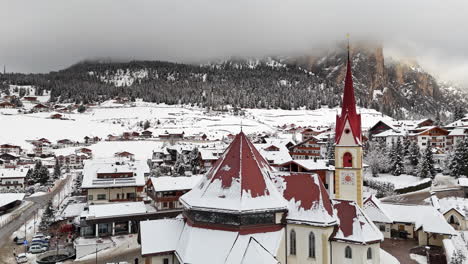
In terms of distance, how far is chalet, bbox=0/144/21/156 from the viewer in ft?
294

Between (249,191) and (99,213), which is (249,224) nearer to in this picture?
(249,191)

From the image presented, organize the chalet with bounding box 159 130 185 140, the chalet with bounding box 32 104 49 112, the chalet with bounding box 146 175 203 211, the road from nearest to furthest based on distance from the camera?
the road → the chalet with bounding box 146 175 203 211 → the chalet with bounding box 159 130 185 140 → the chalet with bounding box 32 104 49 112

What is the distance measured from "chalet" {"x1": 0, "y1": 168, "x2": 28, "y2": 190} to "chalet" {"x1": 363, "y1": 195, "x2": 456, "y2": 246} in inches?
2379

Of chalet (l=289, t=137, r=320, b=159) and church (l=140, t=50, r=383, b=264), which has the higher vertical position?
chalet (l=289, t=137, r=320, b=159)

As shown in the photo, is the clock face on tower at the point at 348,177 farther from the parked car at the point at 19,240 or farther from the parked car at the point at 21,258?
the parked car at the point at 19,240

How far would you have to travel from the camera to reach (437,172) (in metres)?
50.2

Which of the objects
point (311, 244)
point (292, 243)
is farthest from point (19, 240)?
point (311, 244)

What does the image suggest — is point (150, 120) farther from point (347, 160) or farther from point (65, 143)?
point (347, 160)

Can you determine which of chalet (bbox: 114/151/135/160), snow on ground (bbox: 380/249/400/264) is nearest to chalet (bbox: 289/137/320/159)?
chalet (bbox: 114/151/135/160)

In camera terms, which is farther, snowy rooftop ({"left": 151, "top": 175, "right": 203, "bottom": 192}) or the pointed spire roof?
snowy rooftop ({"left": 151, "top": 175, "right": 203, "bottom": 192})

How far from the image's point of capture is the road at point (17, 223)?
3227 cm

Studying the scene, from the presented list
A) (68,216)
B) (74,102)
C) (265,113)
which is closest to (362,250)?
(68,216)

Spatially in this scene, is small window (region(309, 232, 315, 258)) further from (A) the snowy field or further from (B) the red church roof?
(A) the snowy field

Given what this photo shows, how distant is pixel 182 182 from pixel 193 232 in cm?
2554
